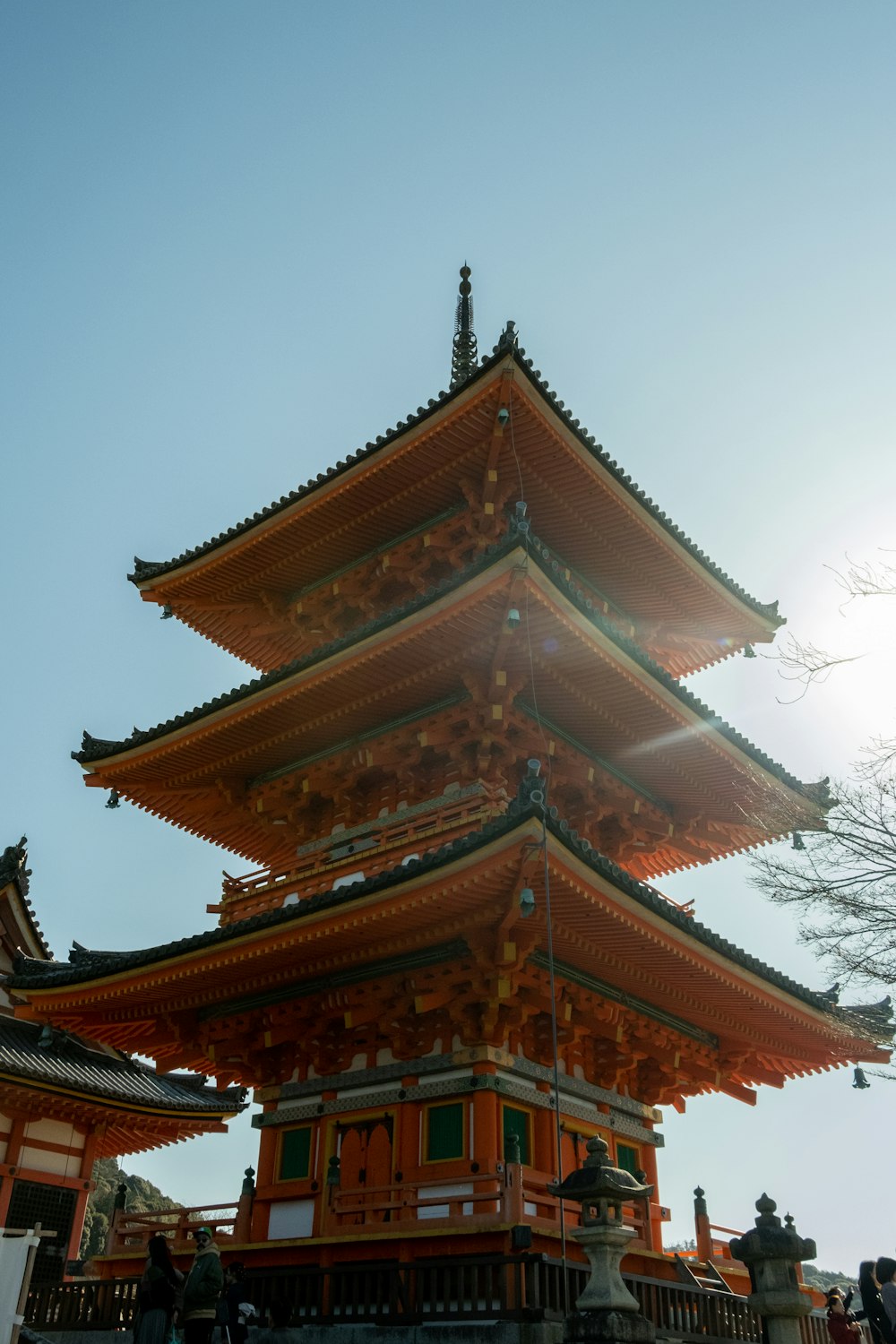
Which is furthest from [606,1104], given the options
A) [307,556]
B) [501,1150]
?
[307,556]

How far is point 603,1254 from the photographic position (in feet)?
33.0

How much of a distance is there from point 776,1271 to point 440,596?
858 centimetres

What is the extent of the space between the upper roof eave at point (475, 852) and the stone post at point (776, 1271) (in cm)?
355

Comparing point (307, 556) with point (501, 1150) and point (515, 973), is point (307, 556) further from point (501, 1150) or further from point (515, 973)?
point (501, 1150)

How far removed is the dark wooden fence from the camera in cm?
1084

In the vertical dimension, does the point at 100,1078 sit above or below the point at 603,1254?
above

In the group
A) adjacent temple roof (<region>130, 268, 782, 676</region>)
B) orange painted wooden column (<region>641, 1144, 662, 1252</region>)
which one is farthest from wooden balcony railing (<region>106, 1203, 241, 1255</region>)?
adjacent temple roof (<region>130, 268, 782, 676</region>)

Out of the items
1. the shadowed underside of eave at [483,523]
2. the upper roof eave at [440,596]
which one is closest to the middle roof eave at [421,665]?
the upper roof eave at [440,596]

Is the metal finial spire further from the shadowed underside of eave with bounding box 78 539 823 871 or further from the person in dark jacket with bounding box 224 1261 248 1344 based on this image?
the person in dark jacket with bounding box 224 1261 248 1344

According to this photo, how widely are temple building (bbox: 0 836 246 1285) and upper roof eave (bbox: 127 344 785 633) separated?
893 centimetres

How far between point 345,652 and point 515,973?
16.7 ft

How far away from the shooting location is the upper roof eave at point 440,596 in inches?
556

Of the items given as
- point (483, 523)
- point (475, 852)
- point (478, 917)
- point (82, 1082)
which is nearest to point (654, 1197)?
point (478, 917)

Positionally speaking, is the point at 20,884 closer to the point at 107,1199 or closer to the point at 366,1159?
the point at 366,1159
